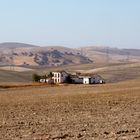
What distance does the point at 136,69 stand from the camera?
163 metres

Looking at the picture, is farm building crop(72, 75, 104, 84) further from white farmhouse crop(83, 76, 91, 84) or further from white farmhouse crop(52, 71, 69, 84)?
white farmhouse crop(52, 71, 69, 84)

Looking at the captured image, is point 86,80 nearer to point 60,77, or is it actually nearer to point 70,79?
point 70,79

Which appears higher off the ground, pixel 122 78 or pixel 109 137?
pixel 109 137

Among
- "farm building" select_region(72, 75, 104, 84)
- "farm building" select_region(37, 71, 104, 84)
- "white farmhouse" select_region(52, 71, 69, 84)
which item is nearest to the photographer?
"white farmhouse" select_region(52, 71, 69, 84)

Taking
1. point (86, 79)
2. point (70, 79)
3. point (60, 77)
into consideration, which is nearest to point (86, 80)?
point (86, 79)

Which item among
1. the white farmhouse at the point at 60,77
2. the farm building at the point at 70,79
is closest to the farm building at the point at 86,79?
the farm building at the point at 70,79

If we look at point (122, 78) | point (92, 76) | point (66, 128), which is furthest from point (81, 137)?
point (122, 78)

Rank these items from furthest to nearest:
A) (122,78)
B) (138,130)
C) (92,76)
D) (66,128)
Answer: (122,78) → (92,76) → (66,128) → (138,130)

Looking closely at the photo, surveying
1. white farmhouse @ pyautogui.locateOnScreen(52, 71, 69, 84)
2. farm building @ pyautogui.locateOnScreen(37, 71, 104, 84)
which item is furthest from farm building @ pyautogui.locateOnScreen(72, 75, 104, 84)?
white farmhouse @ pyautogui.locateOnScreen(52, 71, 69, 84)

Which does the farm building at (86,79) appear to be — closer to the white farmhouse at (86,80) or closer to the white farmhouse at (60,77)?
the white farmhouse at (86,80)

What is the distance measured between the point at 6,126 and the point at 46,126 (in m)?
1.54

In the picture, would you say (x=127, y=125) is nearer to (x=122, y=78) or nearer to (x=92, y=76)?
(x=92, y=76)

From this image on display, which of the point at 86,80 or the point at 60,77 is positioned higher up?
the point at 60,77

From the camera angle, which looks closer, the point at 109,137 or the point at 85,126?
A: the point at 109,137
